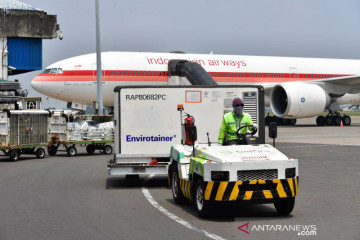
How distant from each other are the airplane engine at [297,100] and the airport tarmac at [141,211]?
20.8 m

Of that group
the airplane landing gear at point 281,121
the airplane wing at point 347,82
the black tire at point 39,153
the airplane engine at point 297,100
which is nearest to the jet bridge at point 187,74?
the airplane engine at point 297,100

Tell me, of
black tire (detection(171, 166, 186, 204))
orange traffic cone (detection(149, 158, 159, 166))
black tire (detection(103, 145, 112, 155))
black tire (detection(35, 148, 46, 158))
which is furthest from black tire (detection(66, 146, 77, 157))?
black tire (detection(171, 166, 186, 204))

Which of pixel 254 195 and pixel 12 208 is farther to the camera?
pixel 12 208

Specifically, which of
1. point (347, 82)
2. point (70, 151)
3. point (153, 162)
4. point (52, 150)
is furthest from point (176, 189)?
point (347, 82)

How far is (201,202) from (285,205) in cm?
136

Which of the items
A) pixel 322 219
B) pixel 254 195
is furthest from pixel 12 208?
pixel 322 219

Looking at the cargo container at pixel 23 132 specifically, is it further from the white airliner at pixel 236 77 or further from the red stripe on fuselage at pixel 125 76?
the white airliner at pixel 236 77

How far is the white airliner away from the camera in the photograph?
3588 cm

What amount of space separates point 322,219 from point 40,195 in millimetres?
5918

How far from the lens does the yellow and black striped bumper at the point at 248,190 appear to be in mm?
8992

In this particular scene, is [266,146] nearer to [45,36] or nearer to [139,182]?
[139,182]

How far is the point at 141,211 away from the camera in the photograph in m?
10.1

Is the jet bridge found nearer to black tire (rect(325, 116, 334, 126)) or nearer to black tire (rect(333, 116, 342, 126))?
black tire (rect(325, 116, 334, 126))

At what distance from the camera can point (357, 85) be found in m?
42.2
